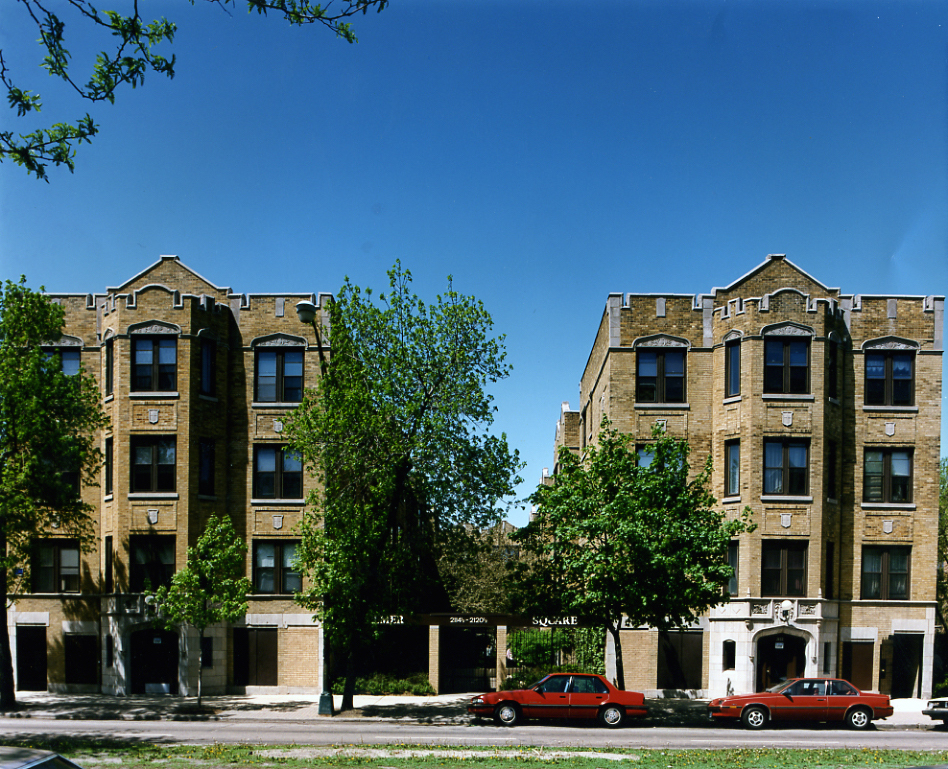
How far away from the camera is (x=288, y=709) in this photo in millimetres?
26547

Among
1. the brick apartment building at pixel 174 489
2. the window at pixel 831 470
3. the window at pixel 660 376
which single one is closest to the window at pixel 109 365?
the brick apartment building at pixel 174 489

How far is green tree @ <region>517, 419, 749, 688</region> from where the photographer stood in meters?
23.8

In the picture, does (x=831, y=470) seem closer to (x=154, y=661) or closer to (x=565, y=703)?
(x=565, y=703)

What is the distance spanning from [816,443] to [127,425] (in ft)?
76.5

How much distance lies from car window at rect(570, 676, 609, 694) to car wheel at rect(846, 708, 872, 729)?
6.33m

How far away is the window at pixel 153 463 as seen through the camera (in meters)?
30.3

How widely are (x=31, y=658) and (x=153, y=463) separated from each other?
8.42 meters

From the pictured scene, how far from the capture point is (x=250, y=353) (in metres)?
32.2

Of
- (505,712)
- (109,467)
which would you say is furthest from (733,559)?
(109,467)

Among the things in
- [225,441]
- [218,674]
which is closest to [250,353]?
[225,441]

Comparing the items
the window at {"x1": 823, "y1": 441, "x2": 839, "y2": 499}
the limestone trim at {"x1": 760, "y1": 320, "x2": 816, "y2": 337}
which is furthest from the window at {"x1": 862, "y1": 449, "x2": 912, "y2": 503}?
the limestone trim at {"x1": 760, "y1": 320, "x2": 816, "y2": 337}

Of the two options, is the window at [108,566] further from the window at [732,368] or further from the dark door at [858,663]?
the dark door at [858,663]

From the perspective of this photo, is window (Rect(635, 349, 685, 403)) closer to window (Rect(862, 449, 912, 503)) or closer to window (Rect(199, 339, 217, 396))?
window (Rect(862, 449, 912, 503))

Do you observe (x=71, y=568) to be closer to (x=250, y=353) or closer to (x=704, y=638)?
(x=250, y=353)
